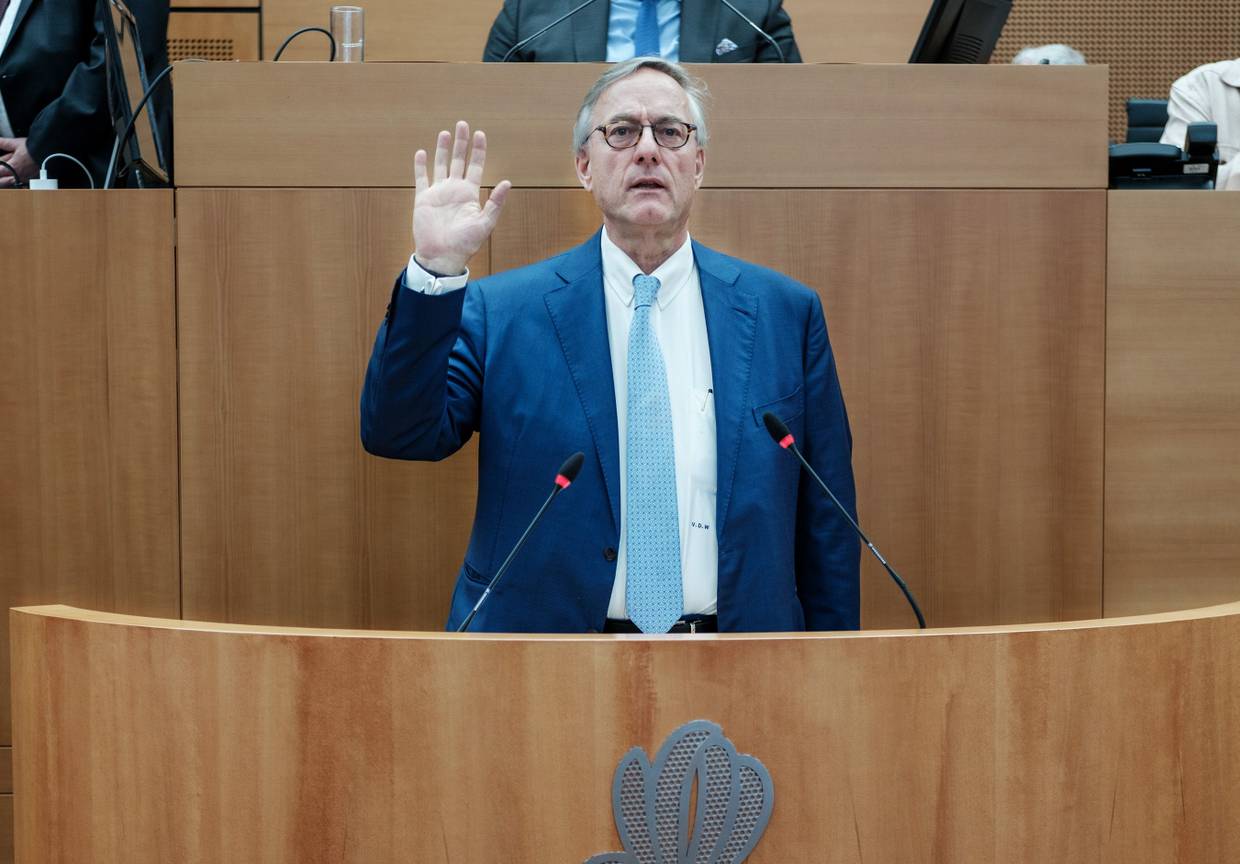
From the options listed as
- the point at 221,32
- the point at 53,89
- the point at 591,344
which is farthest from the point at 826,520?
the point at 221,32

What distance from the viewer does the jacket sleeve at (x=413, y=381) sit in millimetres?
1562

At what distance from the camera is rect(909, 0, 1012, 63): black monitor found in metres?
2.14

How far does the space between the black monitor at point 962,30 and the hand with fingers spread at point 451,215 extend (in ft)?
3.06

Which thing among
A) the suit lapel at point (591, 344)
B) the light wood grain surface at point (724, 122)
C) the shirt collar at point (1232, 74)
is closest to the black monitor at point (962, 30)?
the light wood grain surface at point (724, 122)

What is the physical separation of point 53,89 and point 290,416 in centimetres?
91

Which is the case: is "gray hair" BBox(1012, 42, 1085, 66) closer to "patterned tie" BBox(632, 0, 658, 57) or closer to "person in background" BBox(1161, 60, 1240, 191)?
"person in background" BBox(1161, 60, 1240, 191)

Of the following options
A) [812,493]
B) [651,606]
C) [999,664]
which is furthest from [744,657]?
[812,493]

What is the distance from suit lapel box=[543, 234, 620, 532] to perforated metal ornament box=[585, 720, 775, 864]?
1.54 feet

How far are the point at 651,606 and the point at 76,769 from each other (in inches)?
26.5

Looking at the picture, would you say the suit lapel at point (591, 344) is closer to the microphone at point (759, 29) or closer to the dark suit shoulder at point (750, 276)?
the dark suit shoulder at point (750, 276)

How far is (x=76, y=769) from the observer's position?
1.34m

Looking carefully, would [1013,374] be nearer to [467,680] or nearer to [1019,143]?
[1019,143]

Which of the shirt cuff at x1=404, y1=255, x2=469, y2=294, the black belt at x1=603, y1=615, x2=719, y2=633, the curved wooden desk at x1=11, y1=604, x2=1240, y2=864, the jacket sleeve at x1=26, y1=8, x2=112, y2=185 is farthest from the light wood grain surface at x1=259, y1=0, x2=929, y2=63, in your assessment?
the curved wooden desk at x1=11, y1=604, x2=1240, y2=864

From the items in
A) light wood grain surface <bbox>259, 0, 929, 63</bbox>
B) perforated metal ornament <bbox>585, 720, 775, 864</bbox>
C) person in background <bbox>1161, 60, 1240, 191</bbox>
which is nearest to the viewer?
perforated metal ornament <bbox>585, 720, 775, 864</bbox>
